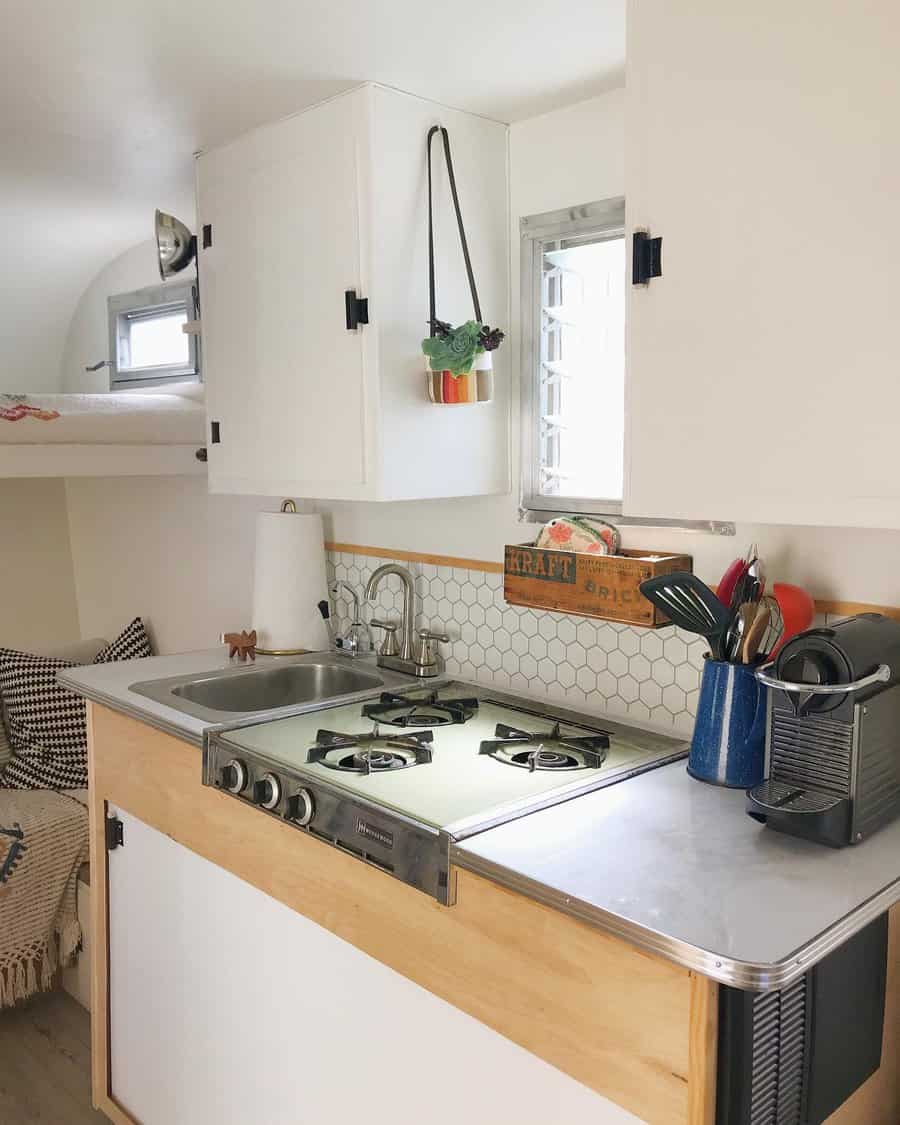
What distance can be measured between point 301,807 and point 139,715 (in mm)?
612

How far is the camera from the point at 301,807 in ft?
5.66

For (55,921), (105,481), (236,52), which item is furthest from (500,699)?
(105,481)

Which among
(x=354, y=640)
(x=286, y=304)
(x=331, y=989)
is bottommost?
(x=331, y=989)

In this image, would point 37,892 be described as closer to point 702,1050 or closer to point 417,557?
point 417,557

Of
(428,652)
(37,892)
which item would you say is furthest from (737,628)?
(37,892)

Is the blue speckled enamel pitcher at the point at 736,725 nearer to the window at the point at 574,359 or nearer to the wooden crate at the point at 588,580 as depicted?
the wooden crate at the point at 588,580

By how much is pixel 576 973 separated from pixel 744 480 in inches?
28.3

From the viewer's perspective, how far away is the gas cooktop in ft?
5.06

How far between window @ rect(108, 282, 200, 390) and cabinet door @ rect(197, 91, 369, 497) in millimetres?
888

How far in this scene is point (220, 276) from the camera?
2404 millimetres

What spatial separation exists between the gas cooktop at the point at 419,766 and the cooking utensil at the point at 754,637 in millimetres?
258

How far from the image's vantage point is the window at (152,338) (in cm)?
334

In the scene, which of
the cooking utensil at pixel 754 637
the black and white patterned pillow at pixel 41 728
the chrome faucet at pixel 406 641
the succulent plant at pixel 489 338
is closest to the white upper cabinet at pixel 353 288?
the succulent plant at pixel 489 338

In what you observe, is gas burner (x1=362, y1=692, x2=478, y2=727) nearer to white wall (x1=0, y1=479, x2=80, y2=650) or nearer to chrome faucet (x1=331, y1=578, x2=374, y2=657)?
chrome faucet (x1=331, y1=578, x2=374, y2=657)
